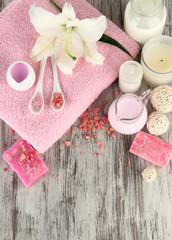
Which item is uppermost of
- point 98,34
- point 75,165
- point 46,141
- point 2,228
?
Result: point 98,34

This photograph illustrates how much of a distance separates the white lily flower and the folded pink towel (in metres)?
0.06

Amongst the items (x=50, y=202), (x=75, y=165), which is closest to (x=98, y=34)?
(x=75, y=165)

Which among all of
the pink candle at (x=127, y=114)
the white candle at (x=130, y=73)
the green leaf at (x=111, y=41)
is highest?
the green leaf at (x=111, y=41)

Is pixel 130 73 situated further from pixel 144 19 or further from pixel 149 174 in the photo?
pixel 149 174

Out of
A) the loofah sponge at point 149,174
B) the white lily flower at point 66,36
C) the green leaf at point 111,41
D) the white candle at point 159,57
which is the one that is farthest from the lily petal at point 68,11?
the loofah sponge at point 149,174

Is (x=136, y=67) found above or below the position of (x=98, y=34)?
below

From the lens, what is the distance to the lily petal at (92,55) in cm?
98

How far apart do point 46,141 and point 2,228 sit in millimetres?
300

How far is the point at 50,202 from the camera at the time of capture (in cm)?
110

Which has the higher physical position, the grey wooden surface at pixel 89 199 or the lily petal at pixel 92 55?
the lily petal at pixel 92 55

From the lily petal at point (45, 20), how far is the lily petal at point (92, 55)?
0.09m

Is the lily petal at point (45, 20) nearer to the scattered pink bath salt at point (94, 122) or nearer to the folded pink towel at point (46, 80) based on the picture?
the folded pink towel at point (46, 80)

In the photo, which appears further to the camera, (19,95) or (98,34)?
(19,95)

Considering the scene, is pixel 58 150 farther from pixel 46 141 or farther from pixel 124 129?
pixel 124 129
